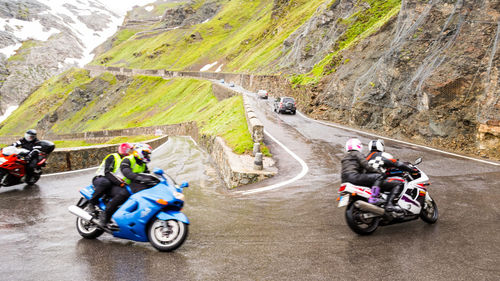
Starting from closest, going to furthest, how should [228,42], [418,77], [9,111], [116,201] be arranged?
[116,201], [418,77], [228,42], [9,111]

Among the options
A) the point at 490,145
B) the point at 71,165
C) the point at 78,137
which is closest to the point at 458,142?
the point at 490,145

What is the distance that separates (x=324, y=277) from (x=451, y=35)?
17.6 metres

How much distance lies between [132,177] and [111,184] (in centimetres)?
57

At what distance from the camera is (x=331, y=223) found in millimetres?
7344

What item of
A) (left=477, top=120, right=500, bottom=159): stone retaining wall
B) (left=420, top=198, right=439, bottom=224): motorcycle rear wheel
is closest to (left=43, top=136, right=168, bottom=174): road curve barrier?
(left=420, top=198, right=439, bottom=224): motorcycle rear wheel

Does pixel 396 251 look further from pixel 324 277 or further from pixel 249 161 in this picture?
pixel 249 161

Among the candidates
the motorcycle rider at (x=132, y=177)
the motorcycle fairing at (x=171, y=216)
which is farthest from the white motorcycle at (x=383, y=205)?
the motorcycle rider at (x=132, y=177)

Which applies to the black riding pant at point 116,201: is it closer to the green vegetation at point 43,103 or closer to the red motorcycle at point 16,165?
the red motorcycle at point 16,165

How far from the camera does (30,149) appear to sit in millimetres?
11633

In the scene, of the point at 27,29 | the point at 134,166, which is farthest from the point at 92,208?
the point at 27,29

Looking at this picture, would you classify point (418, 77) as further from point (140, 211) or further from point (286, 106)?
point (140, 211)

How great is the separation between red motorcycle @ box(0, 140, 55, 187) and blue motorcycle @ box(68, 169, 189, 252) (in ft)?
20.7

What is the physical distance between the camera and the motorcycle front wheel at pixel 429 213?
7062 mm

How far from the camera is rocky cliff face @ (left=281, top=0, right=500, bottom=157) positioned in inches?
620
